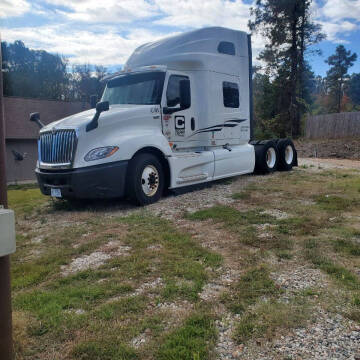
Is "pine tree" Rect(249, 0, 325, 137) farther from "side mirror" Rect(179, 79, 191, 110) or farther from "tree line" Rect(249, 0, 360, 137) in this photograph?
"side mirror" Rect(179, 79, 191, 110)

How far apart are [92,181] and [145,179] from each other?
1.20 meters

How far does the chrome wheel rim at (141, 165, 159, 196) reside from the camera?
7484 mm

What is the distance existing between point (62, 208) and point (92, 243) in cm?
304

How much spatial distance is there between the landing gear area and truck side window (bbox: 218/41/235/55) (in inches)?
126

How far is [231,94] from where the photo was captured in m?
9.98

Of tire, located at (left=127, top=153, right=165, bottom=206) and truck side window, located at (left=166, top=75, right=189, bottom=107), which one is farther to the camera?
truck side window, located at (left=166, top=75, right=189, bottom=107)

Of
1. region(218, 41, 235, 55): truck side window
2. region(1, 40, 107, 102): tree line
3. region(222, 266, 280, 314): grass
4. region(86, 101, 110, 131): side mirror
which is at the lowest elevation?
region(222, 266, 280, 314): grass

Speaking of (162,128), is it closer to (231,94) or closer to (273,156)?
(231,94)

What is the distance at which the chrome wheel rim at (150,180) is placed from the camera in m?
7.48

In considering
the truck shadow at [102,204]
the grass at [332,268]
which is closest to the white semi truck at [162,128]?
the truck shadow at [102,204]

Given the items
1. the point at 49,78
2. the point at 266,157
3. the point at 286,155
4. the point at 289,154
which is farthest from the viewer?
the point at 49,78

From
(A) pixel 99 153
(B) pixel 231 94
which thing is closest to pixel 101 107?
(A) pixel 99 153

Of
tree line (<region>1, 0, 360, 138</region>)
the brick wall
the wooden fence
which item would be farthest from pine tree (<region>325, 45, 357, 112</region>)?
the brick wall

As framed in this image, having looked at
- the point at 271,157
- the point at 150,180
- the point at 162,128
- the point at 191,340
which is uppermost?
the point at 162,128
